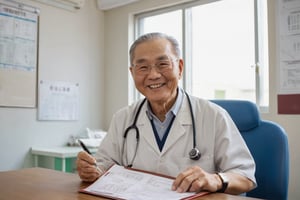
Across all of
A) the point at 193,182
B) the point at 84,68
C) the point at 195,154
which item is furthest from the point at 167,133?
the point at 84,68

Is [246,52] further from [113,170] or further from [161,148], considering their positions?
[113,170]

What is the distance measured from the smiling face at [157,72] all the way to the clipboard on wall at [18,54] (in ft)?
5.23

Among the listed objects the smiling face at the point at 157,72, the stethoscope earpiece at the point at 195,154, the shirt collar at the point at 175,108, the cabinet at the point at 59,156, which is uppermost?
the smiling face at the point at 157,72

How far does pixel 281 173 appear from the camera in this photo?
125 cm

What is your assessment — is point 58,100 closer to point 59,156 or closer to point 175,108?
point 59,156

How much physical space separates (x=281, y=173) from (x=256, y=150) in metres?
0.14

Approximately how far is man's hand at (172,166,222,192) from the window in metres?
1.57

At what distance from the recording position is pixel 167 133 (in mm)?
1292

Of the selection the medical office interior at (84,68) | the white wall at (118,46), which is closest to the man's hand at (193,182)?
the medical office interior at (84,68)

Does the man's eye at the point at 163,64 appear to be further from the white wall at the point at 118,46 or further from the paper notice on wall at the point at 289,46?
the white wall at the point at 118,46

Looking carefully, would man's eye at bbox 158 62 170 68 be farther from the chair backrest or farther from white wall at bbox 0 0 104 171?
white wall at bbox 0 0 104 171

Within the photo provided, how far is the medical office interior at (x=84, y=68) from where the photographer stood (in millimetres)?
2564

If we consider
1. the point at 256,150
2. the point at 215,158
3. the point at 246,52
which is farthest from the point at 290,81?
the point at 215,158

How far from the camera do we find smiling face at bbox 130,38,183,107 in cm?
130
